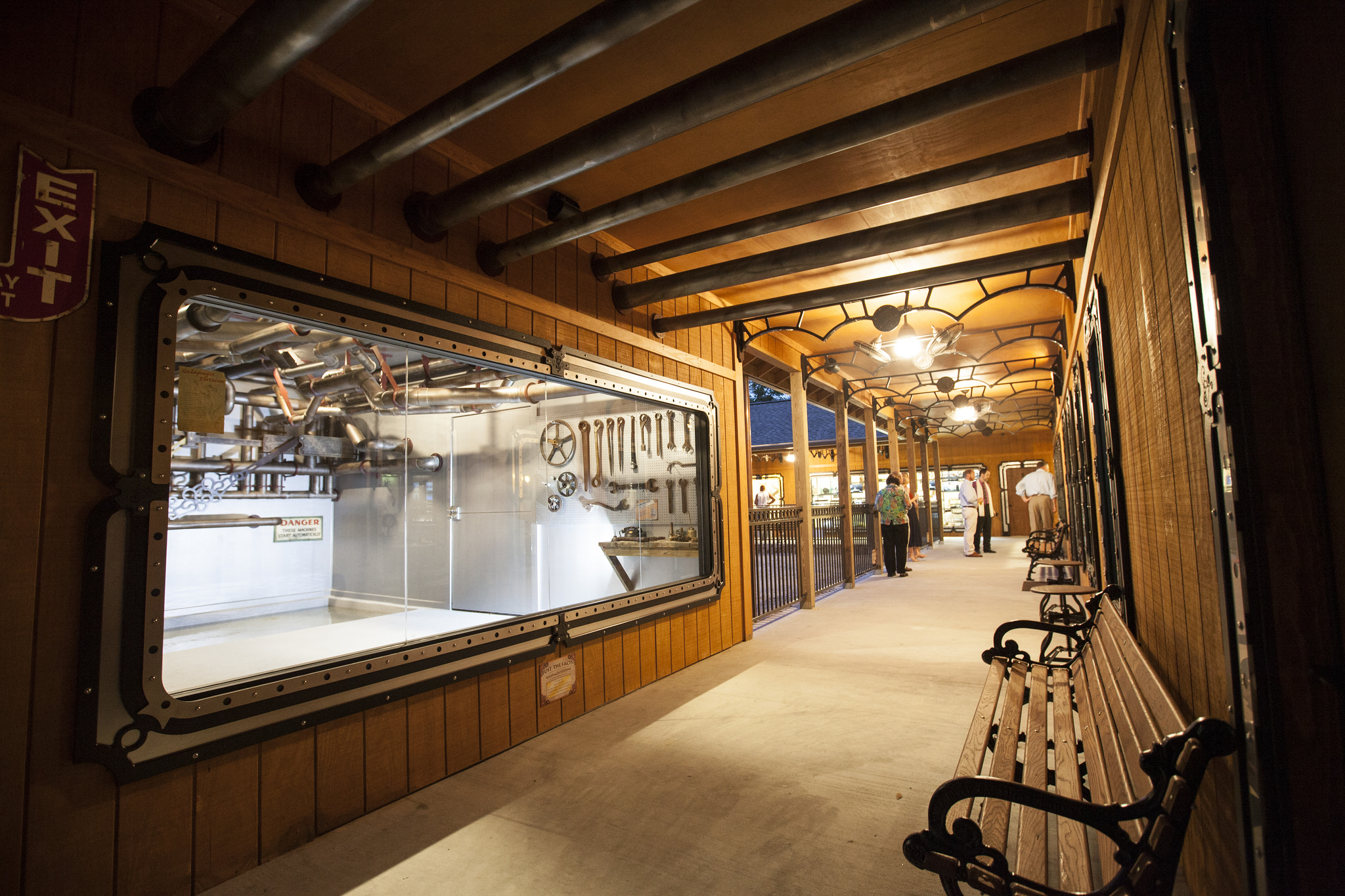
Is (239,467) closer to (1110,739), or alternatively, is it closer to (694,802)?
(694,802)

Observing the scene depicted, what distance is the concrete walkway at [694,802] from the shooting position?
2236 millimetres

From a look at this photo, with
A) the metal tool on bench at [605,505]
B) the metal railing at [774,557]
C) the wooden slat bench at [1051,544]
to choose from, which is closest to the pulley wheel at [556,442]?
the metal tool on bench at [605,505]

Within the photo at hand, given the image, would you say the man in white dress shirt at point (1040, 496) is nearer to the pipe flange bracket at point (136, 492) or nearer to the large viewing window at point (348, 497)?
the large viewing window at point (348, 497)

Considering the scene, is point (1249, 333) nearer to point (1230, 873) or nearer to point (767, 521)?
point (1230, 873)

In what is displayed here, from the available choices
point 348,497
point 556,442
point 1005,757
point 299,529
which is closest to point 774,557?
point 556,442

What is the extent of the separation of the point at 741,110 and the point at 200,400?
243 centimetres

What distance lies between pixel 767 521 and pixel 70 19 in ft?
20.2

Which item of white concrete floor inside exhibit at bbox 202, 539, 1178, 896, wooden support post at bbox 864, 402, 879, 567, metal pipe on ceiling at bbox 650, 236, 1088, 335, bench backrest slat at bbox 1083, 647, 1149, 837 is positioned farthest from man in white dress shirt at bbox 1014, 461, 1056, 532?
bench backrest slat at bbox 1083, 647, 1149, 837

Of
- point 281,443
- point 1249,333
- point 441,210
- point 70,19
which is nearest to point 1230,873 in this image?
point 1249,333

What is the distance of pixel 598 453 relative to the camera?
5.46 meters

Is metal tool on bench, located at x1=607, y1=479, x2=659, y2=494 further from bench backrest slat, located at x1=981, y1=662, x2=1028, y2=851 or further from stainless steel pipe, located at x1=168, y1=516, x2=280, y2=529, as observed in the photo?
stainless steel pipe, located at x1=168, y1=516, x2=280, y2=529

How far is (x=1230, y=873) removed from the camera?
149 centimetres

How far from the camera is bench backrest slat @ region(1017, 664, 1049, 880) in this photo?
154 cm

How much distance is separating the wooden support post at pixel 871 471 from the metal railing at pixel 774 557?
12.9 feet
